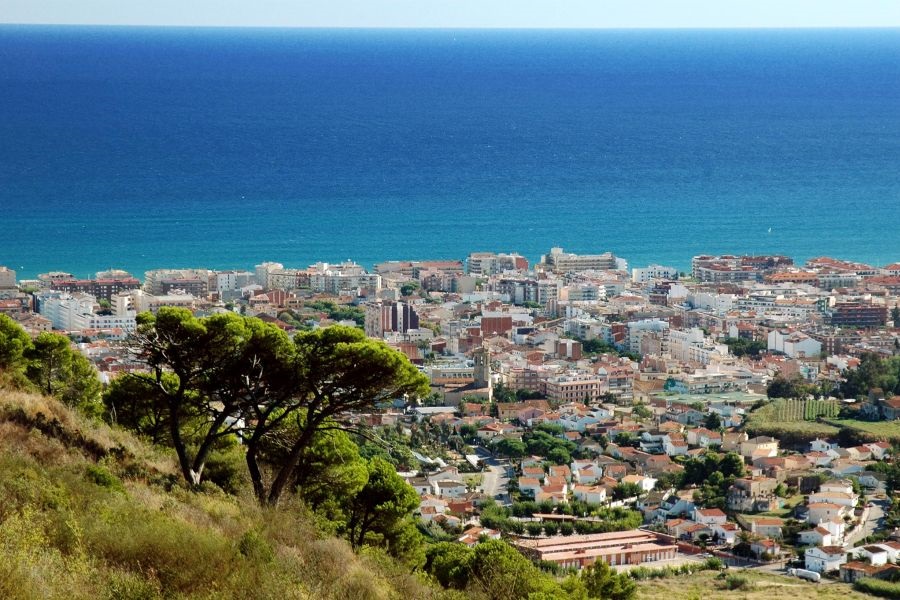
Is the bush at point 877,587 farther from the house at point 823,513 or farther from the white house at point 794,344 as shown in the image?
the white house at point 794,344

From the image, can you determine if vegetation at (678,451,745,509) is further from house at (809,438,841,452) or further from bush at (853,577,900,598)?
bush at (853,577,900,598)

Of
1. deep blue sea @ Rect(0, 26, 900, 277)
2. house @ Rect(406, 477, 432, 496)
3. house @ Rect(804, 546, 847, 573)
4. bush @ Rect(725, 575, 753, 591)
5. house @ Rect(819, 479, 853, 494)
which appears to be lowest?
bush @ Rect(725, 575, 753, 591)

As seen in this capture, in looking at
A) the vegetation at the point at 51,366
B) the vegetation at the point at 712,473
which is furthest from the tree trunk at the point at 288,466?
the vegetation at the point at 712,473

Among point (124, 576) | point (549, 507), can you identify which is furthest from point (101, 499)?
point (549, 507)

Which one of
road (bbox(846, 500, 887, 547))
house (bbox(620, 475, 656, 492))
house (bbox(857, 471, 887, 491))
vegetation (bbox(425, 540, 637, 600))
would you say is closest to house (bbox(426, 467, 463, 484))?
house (bbox(620, 475, 656, 492))

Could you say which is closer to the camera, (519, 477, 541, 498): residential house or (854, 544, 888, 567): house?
(854, 544, 888, 567): house

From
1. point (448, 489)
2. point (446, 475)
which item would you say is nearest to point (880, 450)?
point (446, 475)
